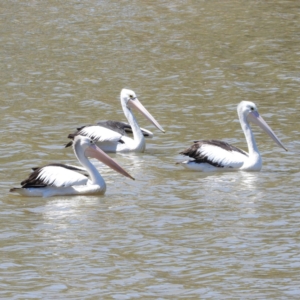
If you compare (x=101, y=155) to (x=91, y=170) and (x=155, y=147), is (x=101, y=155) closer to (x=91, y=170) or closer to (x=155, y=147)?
(x=91, y=170)

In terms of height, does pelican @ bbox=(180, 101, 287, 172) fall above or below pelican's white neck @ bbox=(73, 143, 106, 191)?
below

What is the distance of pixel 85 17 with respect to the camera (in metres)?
20.8

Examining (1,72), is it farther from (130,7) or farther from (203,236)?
(203,236)

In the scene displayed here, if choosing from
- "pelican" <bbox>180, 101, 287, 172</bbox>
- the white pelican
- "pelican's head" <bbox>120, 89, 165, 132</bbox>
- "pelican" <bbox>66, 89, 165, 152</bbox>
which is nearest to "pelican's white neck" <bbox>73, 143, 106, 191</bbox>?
the white pelican

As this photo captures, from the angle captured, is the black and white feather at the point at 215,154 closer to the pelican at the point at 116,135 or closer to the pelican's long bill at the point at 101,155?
the pelican's long bill at the point at 101,155

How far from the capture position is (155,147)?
38.5 feet

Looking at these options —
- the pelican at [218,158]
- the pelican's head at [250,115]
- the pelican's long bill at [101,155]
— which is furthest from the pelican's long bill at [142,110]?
the pelican's long bill at [101,155]

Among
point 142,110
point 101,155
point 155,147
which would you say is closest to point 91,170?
point 101,155

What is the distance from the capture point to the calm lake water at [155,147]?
22.6 ft

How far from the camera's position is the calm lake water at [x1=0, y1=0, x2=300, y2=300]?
6.89m

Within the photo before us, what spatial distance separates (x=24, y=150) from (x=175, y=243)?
403 cm

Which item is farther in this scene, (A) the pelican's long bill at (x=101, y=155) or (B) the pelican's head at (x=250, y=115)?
(B) the pelican's head at (x=250, y=115)

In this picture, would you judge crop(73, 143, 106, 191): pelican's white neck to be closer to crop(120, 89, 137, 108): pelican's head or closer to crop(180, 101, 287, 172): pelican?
crop(180, 101, 287, 172): pelican

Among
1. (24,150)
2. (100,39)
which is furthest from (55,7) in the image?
(24,150)
